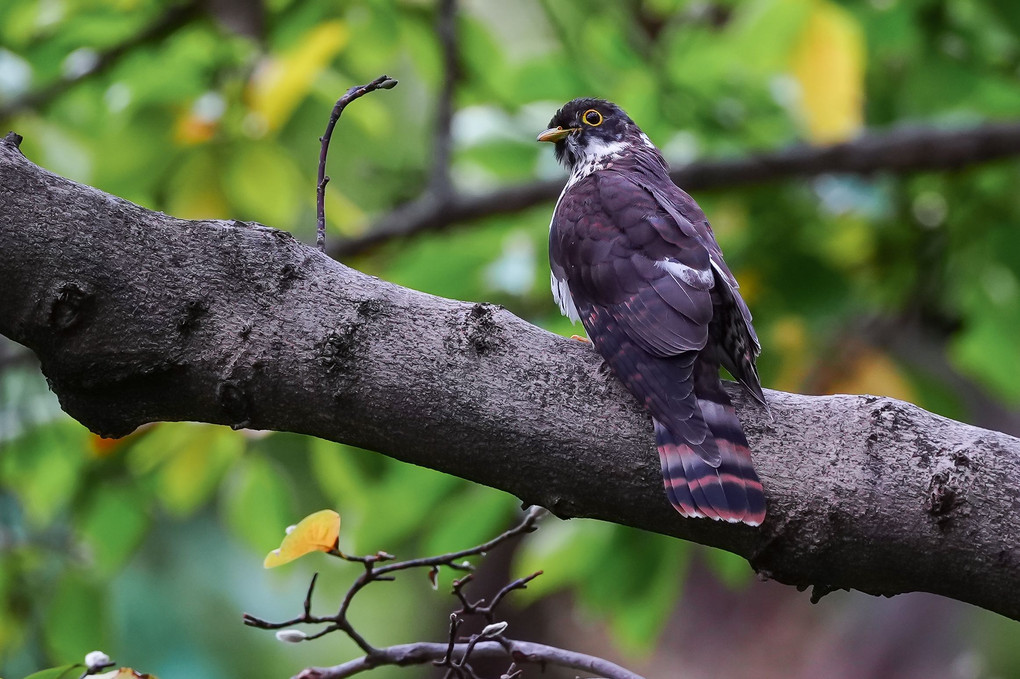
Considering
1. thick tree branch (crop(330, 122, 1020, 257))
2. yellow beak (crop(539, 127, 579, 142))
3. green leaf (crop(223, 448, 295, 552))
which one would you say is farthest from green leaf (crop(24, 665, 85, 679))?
thick tree branch (crop(330, 122, 1020, 257))

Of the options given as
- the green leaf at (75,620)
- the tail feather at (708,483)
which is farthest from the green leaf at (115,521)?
the tail feather at (708,483)

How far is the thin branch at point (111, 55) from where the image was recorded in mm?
3805

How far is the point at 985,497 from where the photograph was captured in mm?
1637

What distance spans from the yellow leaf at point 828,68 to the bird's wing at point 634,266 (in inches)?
40.5

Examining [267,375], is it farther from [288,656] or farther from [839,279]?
[288,656]

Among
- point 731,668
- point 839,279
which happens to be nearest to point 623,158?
point 839,279

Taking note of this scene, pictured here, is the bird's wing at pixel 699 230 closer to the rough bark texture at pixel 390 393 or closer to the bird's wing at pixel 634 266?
the bird's wing at pixel 634 266

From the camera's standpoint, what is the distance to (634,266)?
2293mm

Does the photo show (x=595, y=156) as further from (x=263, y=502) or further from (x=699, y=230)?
(x=263, y=502)

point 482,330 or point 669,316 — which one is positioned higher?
point 669,316

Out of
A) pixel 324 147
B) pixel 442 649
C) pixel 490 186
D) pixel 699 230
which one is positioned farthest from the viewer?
pixel 490 186

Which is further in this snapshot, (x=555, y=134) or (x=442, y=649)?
(x=555, y=134)

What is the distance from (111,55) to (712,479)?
3195mm

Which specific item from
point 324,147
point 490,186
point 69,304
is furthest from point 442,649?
point 490,186
